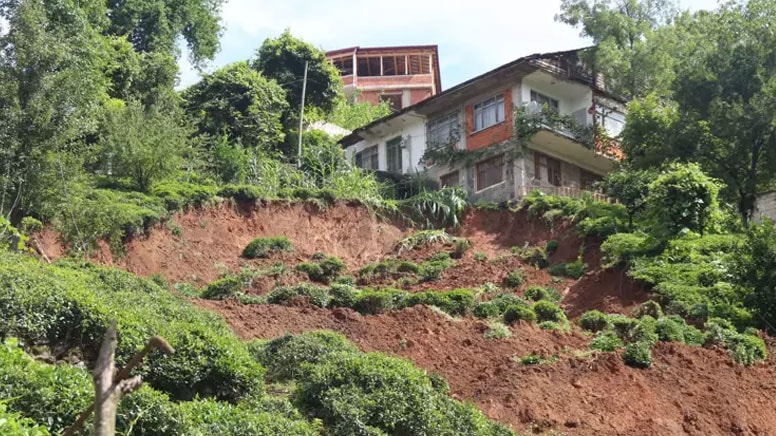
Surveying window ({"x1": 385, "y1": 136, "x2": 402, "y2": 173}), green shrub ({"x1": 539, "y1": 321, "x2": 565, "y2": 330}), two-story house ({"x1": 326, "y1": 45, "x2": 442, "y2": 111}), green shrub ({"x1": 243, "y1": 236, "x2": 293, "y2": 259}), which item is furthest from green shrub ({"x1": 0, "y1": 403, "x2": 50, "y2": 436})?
two-story house ({"x1": 326, "y1": 45, "x2": 442, "y2": 111})

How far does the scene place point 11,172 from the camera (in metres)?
23.8

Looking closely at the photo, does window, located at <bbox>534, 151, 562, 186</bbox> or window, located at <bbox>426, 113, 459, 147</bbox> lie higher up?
window, located at <bbox>426, 113, 459, 147</bbox>

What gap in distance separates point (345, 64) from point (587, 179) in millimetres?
29939

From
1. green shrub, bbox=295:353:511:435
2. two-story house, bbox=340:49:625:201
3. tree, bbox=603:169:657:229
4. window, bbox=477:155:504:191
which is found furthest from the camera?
window, bbox=477:155:504:191

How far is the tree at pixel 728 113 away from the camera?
31.3 metres

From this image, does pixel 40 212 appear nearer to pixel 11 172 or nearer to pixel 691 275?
pixel 11 172

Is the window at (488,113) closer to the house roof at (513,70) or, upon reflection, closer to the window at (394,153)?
the house roof at (513,70)

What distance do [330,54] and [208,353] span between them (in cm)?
5058

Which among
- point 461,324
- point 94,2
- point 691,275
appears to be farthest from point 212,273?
point 94,2

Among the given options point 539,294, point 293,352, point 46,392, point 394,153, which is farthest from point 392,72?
point 46,392

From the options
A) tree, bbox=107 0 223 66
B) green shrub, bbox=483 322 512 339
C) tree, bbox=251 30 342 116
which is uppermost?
tree, bbox=107 0 223 66

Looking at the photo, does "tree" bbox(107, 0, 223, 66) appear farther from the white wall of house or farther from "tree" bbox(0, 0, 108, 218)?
"tree" bbox(0, 0, 108, 218)

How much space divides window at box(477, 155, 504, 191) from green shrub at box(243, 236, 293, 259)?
939 cm

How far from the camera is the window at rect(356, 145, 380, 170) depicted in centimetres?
4372
